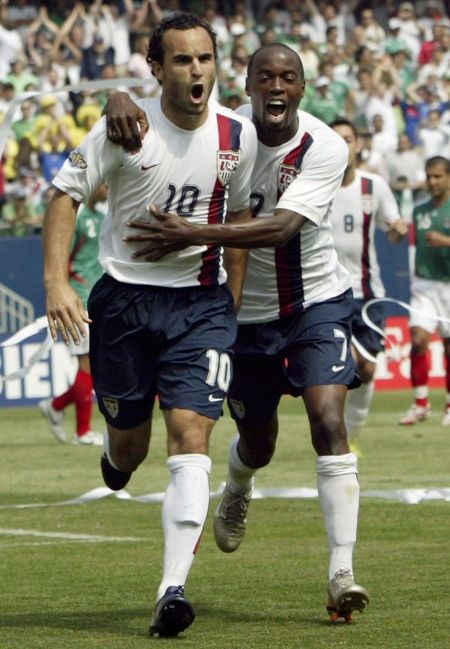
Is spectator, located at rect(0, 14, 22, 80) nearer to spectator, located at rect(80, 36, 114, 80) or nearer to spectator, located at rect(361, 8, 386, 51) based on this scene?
spectator, located at rect(80, 36, 114, 80)

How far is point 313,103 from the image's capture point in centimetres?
2552

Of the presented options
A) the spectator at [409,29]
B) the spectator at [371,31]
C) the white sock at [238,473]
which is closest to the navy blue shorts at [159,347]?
the white sock at [238,473]

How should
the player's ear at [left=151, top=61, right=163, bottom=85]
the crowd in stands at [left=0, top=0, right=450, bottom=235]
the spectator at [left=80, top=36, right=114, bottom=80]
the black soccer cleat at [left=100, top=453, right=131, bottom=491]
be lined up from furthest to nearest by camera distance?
the spectator at [left=80, top=36, right=114, bottom=80] < the crowd in stands at [left=0, top=0, right=450, bottom=235] < the black soccer cleat at [left=100, top=453, right=131, bottom=491] < the player's ear at [left=151, top=61, right=163, bottom=85]

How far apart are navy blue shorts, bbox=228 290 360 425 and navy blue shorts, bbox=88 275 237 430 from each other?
44 cm

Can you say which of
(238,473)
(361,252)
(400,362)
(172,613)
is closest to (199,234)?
(172,613)

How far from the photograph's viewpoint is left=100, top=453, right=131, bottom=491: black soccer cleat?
783cm

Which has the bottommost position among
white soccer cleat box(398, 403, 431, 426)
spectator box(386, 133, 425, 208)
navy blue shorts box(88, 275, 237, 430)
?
white soccer cleat box(398, 403, 431, 426)

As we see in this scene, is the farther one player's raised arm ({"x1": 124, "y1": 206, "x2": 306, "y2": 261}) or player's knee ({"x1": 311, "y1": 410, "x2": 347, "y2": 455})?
player's knee ({"x1": 311, "y1": 410, "x2": 347, "y2": 455})

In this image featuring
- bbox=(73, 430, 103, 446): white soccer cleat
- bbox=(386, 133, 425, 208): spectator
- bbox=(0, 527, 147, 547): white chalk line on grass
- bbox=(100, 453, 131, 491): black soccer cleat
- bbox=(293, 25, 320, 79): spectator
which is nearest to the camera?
bbox=(100, 453, 131, 491): black soccer cleat

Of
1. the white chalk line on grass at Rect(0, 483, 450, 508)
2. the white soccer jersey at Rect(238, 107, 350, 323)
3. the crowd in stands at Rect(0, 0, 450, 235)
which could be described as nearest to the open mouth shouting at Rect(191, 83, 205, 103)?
the white soccer jersey at Rect(238, 107, 350, 323)

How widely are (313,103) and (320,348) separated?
18420 mm

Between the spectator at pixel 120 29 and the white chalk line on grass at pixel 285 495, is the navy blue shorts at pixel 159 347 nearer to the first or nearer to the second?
the white chalk line on grass at pixel 285 495

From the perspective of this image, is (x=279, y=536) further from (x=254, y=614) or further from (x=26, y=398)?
(x=26, y=398)

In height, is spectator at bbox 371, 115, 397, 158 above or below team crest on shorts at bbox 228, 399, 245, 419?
below
